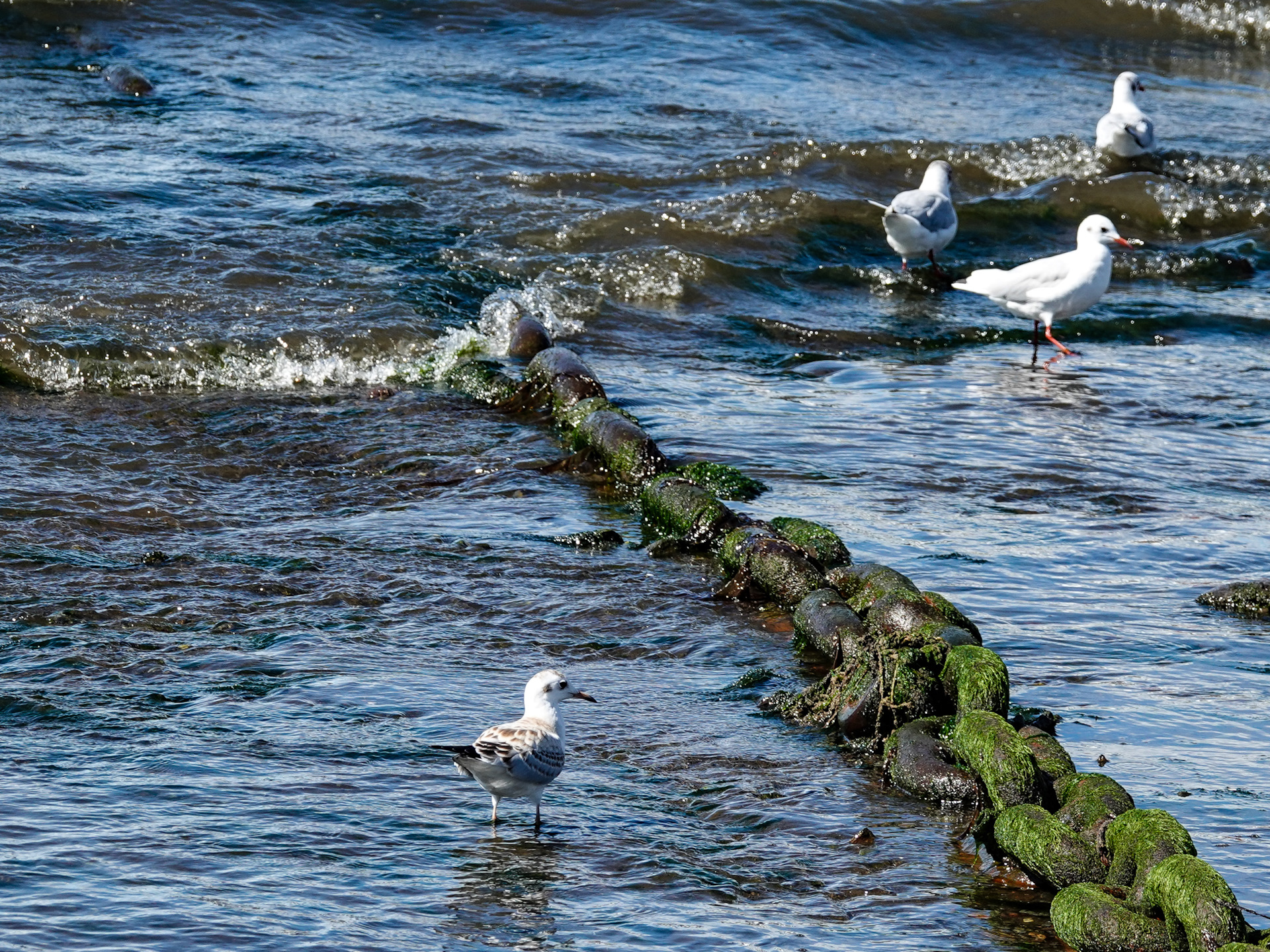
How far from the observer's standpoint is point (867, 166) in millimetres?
15008

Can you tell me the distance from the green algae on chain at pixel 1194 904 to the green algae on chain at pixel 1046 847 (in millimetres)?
331

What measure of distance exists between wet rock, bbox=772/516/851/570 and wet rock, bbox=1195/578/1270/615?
4.91 feet

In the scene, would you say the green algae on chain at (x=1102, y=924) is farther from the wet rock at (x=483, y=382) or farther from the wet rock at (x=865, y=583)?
the wet rock at (x=483, y=382)

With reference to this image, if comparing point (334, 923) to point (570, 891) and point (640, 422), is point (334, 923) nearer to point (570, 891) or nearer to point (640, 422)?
point (570, 891)

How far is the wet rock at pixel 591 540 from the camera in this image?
276 inches

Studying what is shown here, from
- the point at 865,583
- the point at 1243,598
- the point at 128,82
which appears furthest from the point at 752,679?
the point at 128,82

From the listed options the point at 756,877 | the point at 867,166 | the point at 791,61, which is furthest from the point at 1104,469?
the point at 791,61

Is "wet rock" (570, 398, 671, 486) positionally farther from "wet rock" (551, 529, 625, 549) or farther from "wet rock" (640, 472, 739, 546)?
"wet rock" (551, 529, 625, 549)

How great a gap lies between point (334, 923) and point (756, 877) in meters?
1.14

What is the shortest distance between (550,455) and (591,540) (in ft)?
4.67

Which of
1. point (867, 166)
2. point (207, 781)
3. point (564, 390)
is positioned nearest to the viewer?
point (207, 781)

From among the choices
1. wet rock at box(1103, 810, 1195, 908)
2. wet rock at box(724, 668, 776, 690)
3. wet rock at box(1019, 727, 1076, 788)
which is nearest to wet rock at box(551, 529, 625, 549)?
wet rock at box(724, 668, 776, 690)

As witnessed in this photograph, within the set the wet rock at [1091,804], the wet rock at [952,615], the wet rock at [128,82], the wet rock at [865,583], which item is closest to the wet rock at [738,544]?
the wet rock at [865,583]

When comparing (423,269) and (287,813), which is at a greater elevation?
(423,269)
